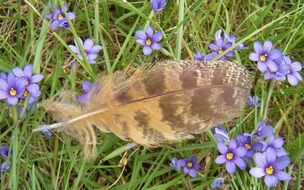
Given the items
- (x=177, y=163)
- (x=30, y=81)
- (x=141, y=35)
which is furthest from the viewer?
(x=141, y=35)

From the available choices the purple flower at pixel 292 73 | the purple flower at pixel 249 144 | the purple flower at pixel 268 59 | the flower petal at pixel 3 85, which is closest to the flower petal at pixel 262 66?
the purple flower at pixel 268 59

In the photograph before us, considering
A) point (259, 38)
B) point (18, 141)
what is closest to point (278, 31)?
point (259, 38)

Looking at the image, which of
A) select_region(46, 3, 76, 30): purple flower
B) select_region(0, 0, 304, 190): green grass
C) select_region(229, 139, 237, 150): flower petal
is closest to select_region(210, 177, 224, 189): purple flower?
select_region(0, 0, 304, 190): green grass

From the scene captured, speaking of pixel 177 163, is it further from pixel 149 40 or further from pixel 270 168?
pixel 149 40

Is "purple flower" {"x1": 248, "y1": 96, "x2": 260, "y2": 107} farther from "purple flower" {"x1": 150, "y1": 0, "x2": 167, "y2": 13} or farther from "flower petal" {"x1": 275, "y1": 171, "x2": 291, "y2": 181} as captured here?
"purple flower" {"x1": 150, "y1": 0, "x2": 167, "y2": 13}

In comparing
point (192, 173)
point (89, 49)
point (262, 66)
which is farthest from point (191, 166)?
point (89, 49)
